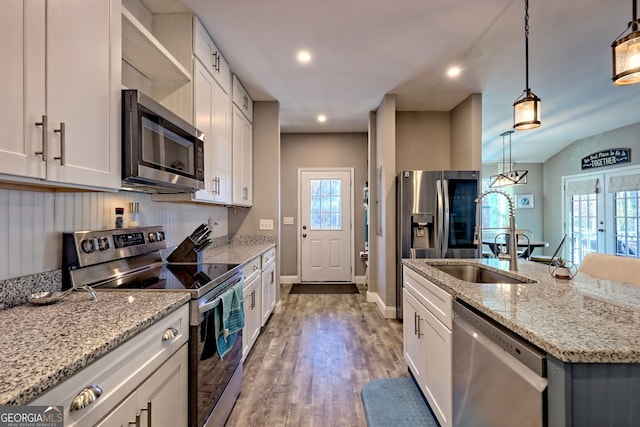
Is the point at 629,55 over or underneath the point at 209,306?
over

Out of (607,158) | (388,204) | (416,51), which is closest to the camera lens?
(416,51)

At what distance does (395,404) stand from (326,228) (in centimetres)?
356


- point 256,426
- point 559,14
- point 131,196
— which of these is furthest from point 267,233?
point 559,14

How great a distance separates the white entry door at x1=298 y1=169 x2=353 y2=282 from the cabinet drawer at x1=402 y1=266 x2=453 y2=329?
3.12 meters

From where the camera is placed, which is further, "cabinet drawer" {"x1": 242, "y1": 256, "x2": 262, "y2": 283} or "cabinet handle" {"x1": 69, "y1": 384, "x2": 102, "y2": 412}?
"cabinet drawer" {"x1": 242, "y1": 256, "x2": 262, "y2": 283}

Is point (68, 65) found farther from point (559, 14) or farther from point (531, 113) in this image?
point (559, 14)

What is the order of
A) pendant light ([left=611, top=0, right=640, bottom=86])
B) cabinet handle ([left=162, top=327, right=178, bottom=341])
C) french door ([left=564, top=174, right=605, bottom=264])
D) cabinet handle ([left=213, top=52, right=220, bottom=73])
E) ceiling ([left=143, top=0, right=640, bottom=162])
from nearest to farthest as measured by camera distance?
cabinet handle ([left=162, top=327, right=178, bottom=341]) < pendant light ([left=611, top=0, right=640, bottom=86]) < ceiling ([left=143, top=0, right=640, bottom=162]) < cabinet handle ([left=213, top=52, right=220, bottom=73]) < french door ([left=564, top=174, right=605, bottom=264])

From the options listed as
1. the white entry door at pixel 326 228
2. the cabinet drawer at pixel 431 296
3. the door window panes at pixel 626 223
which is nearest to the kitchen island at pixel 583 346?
the cabinet drawer at pixel 431 296

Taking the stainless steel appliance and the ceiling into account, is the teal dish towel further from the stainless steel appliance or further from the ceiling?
the ceiling

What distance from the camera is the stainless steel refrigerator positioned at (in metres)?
3.43

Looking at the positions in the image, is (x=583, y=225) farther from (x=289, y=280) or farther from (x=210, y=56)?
(x=210, y=56)

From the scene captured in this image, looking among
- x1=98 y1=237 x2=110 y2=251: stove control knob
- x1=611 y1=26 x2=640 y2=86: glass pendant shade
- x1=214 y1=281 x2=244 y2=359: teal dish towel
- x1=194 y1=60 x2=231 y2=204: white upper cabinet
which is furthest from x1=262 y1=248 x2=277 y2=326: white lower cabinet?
x1=611 y1=26 x2=640 y2=86: glass pendant shade

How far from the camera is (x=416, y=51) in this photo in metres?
2.69

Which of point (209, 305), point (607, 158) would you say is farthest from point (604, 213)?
point (209, 305)
